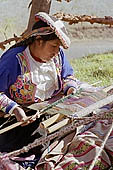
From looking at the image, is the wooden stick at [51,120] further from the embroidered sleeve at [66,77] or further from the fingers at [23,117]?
the embroidered sleeve at [66,77]

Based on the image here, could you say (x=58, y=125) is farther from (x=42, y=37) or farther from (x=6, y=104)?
(x=42, y=37)

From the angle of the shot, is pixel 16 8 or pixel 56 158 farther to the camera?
pixel 16 8

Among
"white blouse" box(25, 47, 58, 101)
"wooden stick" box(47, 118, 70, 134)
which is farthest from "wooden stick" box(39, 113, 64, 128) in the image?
"white blouse" box(25, 47, 58, 101)

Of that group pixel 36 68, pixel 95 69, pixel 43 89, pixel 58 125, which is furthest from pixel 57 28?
pixel 95 69

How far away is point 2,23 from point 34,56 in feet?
16.8

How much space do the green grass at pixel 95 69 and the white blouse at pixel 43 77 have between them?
1486 mm

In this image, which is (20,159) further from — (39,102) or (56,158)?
(39,102)

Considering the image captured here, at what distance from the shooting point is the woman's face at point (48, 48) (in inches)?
73.7

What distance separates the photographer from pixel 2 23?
693cm

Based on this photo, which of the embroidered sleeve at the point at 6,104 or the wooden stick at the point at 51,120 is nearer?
the wooden stick at the point at 51,120

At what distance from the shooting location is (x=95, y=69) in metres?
4.32

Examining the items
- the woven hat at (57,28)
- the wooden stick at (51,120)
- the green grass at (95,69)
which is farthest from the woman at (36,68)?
the green grass at (95,69)

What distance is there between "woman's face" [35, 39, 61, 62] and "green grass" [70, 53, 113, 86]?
1680 millimetres

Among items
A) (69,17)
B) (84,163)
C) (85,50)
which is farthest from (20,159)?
(85,50)
